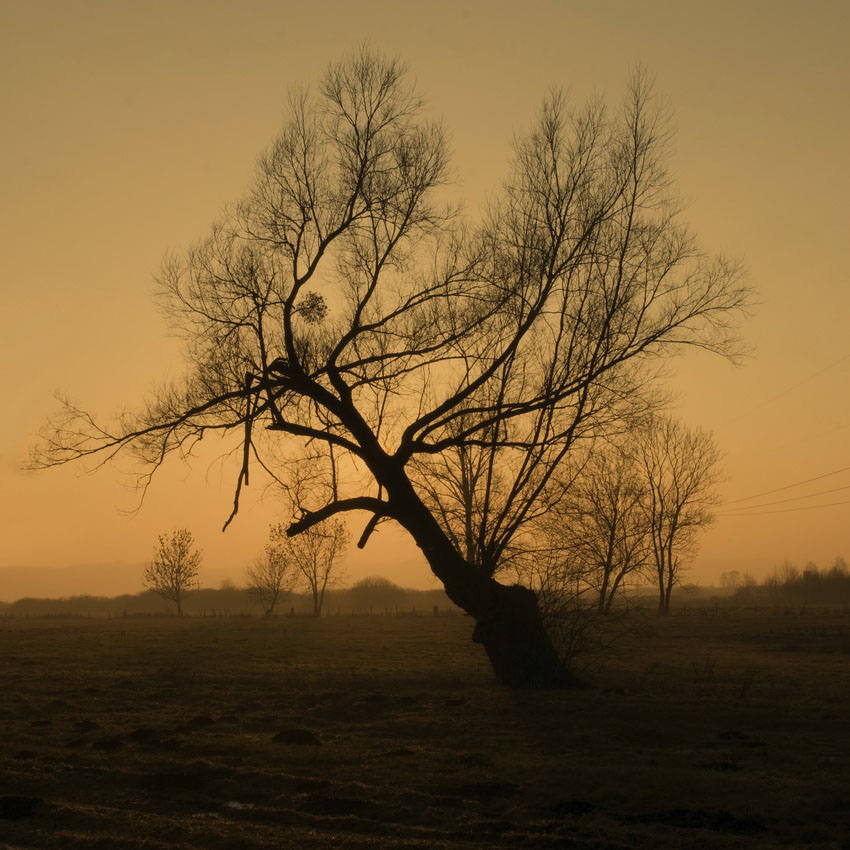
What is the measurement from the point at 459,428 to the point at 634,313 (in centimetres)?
531

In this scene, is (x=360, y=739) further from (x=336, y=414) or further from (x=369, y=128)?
(x=369, y=128)

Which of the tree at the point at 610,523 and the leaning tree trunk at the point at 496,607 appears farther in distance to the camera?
the tree at the point at 610,523

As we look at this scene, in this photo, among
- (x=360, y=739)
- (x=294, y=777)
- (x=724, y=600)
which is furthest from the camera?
(x=724, y=600)

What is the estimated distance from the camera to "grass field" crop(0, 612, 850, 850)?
7879 millimetres

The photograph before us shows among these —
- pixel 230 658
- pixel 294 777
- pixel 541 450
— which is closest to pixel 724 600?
pixel 230 658

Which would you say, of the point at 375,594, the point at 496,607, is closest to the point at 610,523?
Answer: the point at 496,607

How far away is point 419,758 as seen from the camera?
1107 cm

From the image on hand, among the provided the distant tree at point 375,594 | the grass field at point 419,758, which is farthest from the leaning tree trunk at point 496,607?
the distant tree at point 375,594

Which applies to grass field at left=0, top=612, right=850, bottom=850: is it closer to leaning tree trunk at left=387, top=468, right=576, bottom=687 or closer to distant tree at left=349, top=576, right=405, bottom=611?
leaning tree trunk at left=387, top=468, right=576, bottom=687

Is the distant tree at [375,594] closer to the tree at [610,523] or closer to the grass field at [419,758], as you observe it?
the tree at [610,523]

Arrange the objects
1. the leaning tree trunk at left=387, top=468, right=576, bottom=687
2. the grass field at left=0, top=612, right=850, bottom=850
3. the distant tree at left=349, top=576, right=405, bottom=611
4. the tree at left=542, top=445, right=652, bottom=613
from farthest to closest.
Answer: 1. the distant tree at left=349, top=576, right=405, bottom=611
2. the tree at left=542, top=445, right=652, bottom=613
3. the leaning tree trunk at left=387, top=468, right=576, bottom=687
4. the grass field at left=0, top=612, right=850, bottom=850

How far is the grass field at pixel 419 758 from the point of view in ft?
25.8

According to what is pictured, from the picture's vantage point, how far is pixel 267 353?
53.6 feet

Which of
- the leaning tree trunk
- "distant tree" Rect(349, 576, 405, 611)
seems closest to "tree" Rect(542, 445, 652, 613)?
the leaning tree trunk
